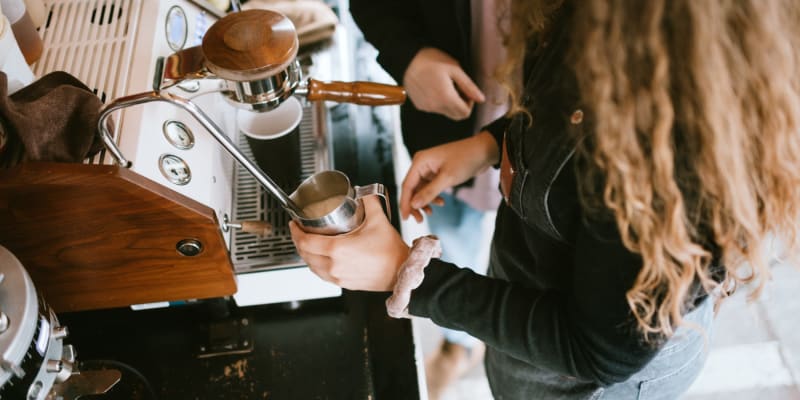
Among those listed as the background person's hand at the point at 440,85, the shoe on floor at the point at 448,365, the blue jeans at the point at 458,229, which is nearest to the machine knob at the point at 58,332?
the background person's hand at the point at 440,85

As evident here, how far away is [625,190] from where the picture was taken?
1.65 ft

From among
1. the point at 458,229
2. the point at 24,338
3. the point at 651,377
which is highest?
the point at 24,338

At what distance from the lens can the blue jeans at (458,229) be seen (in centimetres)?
149

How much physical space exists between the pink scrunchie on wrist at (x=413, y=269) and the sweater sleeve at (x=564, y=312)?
15mm

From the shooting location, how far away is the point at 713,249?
0.55 metres

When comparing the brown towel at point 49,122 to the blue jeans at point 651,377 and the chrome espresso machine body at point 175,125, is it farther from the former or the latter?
the blue jeans at point 651,377

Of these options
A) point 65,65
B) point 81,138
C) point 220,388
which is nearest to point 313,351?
point 220,388

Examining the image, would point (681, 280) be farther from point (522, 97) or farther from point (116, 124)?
point (116, 124)

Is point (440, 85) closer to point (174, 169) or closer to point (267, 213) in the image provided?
point (267, 213)

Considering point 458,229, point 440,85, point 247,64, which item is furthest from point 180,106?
point 458,229

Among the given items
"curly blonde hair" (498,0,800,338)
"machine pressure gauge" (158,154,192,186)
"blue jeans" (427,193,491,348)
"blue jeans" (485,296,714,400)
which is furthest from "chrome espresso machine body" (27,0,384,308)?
"blue jeans" (427,193,491,348)

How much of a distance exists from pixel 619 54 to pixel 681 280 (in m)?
0.23

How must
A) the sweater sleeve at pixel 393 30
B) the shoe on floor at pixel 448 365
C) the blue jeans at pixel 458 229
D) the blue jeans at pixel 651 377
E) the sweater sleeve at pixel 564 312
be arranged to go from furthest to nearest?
the shoe on floor at pixel 448 365
the blue jeans at pixel 458 229
the sweater sleeve at pixel 393 30
the blue jeans at pixel 651 377
the sweater sleeve at pixel 564 312

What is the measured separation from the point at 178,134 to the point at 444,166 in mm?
413
